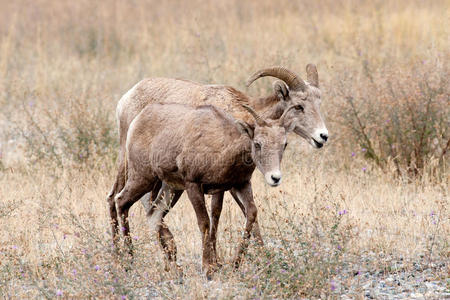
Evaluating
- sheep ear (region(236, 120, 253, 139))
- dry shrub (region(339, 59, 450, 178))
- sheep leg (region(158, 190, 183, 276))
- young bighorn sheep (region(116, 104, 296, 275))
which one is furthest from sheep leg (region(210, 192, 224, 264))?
dry shrub (region(339, 59, 450, 178))

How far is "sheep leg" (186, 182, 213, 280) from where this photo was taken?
7176 millimetres

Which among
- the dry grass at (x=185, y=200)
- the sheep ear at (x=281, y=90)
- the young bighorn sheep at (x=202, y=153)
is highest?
the sheep ear at (x=281, y=90)

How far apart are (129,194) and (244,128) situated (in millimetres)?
1505

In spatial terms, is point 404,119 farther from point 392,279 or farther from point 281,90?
point 392,279

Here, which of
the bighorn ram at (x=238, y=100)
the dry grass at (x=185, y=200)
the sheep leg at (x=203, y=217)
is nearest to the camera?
the dry grass at (x=185, y=200)

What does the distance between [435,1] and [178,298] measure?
1541 cm

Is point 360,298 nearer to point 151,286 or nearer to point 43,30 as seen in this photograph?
point 151,286

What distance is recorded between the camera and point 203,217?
7.27 m

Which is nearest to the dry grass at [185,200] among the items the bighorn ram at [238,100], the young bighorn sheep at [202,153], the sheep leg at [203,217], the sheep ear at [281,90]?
the sheep leg at [203,217]

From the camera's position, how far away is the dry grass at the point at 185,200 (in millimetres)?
6688

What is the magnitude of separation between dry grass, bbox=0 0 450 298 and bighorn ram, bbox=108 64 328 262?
2.36ft

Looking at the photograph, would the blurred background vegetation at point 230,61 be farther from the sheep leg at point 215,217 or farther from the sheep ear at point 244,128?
the sheep ear at point 244,128

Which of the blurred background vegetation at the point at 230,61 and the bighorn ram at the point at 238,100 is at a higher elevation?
the bighorn ram at the point at 238,100

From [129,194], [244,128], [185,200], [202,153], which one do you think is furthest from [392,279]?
[185,200]
